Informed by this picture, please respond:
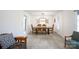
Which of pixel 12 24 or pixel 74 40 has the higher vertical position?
pixel 12 24

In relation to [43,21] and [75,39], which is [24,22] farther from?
[75,39]

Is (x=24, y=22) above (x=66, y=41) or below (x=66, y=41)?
above

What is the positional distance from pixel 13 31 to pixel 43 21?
60cm

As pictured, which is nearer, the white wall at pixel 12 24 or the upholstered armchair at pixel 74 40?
the upholstered armchair at pixel 74 40

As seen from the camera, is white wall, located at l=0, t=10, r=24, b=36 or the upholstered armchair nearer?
the upholstered armchair

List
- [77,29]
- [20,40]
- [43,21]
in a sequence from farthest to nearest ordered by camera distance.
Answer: [43,21] → [20,40] → [77,29]

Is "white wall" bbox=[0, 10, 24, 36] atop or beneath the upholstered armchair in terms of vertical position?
atop

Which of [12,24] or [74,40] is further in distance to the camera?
[12,24]

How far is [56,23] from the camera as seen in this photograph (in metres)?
1.75

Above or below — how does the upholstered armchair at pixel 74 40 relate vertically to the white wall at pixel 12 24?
below
